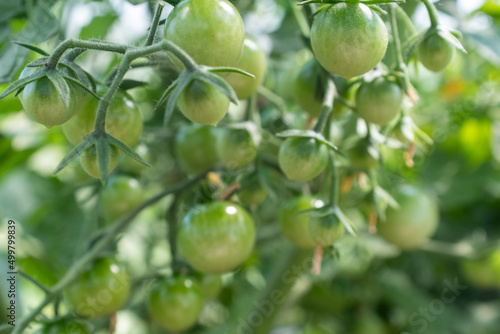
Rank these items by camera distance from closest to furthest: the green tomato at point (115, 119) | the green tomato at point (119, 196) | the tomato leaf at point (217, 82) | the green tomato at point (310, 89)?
the tomato leaf at point (217, 82)
the green tomato at point (115, 119)
the green tomato at point (310, 89)
the green tomato at point (119, 196)

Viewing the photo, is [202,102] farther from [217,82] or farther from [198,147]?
[198,147]

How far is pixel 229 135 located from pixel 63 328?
28 centimetres

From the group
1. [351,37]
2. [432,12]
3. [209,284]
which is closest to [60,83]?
[351,37]

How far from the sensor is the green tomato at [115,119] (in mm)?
487

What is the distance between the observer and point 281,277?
2.80 ft

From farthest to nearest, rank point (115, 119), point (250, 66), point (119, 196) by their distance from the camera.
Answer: point (119, 196) → point (250, 66) → point (115, 119)

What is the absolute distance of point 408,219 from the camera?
83 centimetres

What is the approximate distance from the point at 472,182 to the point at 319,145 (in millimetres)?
720

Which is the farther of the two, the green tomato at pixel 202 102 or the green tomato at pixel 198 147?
the green tomato at pixel 198 147

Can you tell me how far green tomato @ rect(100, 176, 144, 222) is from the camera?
0.74 m

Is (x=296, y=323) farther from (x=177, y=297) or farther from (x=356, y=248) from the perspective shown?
(x=177, y=297)

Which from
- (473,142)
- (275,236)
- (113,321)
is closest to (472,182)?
(473,142)

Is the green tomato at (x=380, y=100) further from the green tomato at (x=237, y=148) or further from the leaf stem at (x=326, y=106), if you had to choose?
the green tomato at (x=237, y=148)

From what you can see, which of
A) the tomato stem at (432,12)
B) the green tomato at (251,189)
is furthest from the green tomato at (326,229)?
the tomato stem at (432,12)
